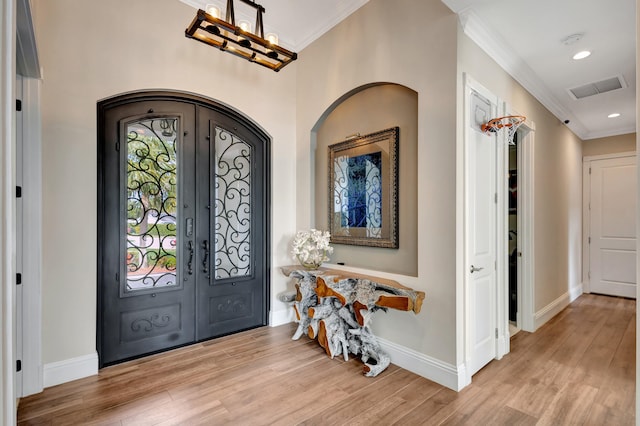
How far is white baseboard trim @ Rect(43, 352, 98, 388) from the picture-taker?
246 cm

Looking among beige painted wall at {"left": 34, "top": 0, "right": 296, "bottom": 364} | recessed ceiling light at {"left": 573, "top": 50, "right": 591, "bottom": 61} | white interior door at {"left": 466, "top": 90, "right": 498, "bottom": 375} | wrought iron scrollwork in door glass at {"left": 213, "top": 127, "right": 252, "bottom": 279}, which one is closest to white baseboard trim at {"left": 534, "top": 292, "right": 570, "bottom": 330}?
white interior door at {"left": 466, "top": 90, "right": 498, "bottom": 375}

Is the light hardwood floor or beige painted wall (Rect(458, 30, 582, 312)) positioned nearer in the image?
the light hardwood floor

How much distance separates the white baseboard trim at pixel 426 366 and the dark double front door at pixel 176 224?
1.72 m

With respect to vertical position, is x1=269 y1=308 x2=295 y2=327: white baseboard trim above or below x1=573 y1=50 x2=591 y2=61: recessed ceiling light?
below

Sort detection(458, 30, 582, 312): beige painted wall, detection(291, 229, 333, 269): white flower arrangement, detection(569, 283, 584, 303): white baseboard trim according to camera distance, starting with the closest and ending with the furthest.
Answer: detection(458, 30, 582, 312): beige painted wall, detection(291, 229, 333, 269): white flower arrangement, detection(569, 283, 584, 303): white baseboard trim

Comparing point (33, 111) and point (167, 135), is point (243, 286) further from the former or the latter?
point (33, 111)

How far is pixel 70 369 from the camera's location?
2.55 metres

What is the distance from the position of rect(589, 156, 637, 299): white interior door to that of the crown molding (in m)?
1.86

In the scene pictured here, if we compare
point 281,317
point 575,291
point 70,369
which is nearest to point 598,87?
point 575,291

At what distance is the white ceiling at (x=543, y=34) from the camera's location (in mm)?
2564

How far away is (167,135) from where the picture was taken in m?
3.16

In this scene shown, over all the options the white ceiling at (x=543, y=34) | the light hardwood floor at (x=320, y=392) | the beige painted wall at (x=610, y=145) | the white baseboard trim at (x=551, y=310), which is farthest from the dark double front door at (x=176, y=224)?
the beige painted wall at (x=610, y=145)

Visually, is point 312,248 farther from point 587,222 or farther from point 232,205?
point 587,222

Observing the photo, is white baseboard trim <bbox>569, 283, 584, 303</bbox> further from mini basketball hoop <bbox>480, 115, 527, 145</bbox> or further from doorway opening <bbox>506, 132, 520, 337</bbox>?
mini basketball hoop <bbox>480, 115, 527, 145</bbox>
